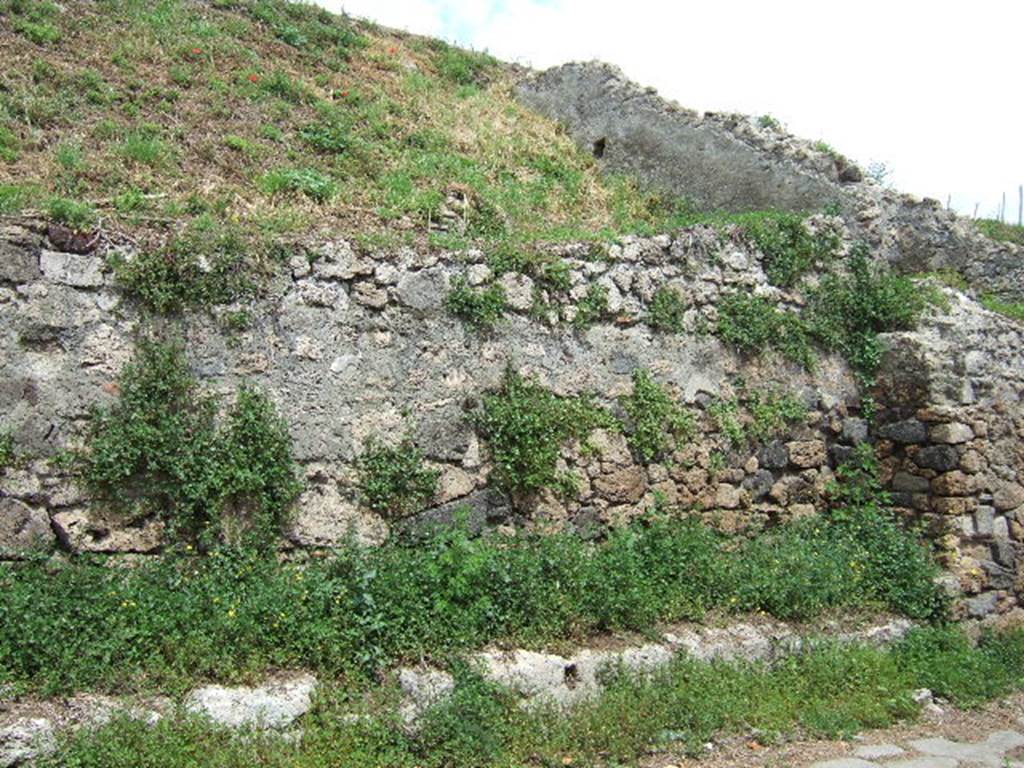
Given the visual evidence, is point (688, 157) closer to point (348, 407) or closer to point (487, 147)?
point (487, 147)

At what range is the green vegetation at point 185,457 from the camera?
5668 mm

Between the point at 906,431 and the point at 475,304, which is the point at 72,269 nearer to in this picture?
the point at 475,304

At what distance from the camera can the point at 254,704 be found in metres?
4.85

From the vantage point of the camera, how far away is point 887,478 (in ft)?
28.1

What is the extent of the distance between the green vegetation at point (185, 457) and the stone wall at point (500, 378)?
0.12 meters

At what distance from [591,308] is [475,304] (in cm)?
109

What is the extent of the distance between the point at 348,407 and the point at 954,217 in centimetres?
Result: 756

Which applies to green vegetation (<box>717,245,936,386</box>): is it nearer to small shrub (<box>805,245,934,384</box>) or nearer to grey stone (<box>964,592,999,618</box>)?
small shrub (<box>805,245,934,384</box>)

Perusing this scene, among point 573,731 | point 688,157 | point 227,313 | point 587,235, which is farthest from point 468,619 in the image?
point 688,157

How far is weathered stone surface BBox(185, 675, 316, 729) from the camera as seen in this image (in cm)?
475

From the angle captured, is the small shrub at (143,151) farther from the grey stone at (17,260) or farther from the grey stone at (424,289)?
the grey stone at (424,289)

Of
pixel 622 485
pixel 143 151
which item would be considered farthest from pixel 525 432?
pixel 143 151

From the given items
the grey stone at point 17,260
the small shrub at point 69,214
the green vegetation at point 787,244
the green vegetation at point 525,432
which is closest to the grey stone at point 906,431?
the green vegetation at point 787,244

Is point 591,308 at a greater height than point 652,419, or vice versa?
point 591,308
